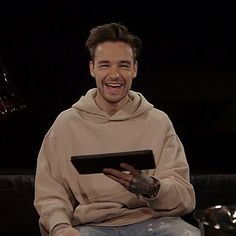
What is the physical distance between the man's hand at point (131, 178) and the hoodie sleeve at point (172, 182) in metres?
0.11

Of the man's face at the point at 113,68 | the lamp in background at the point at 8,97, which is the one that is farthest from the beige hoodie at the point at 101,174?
the lamp in background at the point at 8,97

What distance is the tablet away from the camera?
184 cm

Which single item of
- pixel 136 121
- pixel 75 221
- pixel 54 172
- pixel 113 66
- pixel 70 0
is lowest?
pixel 75 221

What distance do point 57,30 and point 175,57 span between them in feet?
2.18

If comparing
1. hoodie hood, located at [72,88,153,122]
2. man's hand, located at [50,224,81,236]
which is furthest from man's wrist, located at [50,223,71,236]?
hoodie hood, located at [72,88,153,122]

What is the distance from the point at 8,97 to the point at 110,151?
0.90 meters

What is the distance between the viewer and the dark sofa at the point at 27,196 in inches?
108

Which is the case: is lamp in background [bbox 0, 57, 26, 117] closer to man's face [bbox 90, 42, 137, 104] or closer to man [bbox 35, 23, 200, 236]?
man [bbox 35, 23, 200, 236]

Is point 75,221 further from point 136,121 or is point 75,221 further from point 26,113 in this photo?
point 26,113

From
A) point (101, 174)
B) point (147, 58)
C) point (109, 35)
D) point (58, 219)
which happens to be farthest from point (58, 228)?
point (147, 58)

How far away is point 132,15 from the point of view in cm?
290

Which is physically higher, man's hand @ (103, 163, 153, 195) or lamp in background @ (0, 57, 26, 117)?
lamp in background @ (0, 57, 26, 117)

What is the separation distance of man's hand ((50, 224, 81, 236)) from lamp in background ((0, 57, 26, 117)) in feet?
3.47

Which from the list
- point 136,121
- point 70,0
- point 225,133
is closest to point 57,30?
point 70,0
